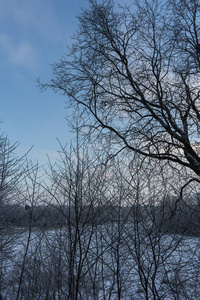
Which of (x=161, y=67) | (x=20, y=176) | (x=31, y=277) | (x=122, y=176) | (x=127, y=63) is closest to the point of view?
(x=122, y=176)

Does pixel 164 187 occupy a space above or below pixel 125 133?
below

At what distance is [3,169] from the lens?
6992 millimetres

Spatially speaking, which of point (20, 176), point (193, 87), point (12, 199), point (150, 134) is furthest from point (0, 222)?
point (193, 87)

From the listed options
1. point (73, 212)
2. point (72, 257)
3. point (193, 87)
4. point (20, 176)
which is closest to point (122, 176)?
point (73, 212)

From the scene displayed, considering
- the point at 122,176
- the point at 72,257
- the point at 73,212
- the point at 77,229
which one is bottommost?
the point at 72,257

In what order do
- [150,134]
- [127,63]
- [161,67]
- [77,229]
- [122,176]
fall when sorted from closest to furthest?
1. [77,229]
2. [122,176]
3. [150,134]
4. [161,67]
5. [127,63]

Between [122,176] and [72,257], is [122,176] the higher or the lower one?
the higher one

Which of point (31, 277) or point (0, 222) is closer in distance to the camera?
point (31, 277)

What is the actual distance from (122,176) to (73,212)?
1.01m

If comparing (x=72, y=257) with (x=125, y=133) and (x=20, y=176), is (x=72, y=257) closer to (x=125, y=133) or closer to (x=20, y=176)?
(x=125, y=133)

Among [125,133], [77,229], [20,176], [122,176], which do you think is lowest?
[77,229]

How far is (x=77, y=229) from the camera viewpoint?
3.29 m

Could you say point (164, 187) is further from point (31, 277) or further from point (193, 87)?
point (31, 277)

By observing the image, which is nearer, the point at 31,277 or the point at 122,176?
the point at 122,176
